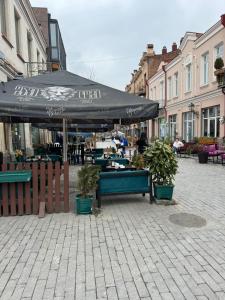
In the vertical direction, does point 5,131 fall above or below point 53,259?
above

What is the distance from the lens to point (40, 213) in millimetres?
5133

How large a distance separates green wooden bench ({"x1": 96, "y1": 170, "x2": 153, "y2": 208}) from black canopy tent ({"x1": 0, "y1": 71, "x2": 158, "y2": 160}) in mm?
1373

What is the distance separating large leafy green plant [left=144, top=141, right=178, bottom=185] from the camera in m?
6.01

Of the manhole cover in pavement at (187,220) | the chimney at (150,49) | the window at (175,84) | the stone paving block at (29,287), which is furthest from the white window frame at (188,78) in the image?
the stone paving block at (29,287)

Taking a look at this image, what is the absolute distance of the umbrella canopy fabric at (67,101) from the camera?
15.0 ft

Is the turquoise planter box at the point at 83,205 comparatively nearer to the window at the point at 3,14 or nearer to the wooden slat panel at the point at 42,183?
the wooden slat panel at the point at 42,183

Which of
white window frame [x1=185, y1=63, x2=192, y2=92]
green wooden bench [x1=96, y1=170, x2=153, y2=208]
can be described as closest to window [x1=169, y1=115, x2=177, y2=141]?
white window frame [x1=185, y1=63, x2=192, y2=92]

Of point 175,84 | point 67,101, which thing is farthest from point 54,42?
point 67,101

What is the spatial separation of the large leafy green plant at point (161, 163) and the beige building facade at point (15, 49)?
5.32 metres

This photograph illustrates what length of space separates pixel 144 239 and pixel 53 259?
143 cm

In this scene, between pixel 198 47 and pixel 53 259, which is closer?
pixel 53 259

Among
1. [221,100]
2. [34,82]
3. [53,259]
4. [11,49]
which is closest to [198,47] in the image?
[221,100]

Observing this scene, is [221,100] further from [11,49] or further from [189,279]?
[189,279]

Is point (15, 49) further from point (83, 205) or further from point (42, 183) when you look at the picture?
point (83, 205)
